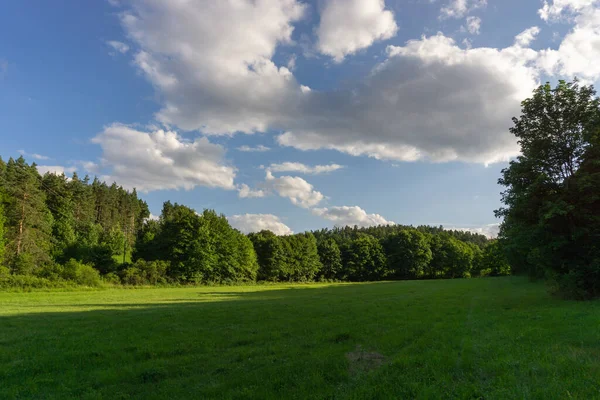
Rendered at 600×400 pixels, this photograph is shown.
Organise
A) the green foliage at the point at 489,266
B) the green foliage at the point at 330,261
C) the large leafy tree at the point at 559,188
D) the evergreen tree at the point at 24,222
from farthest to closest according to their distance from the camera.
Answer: the green foliage at the point at 489,266
the green foliage at the point at 330,261
the evergreen tree at the point at 24,222
the large leafy tree at the point at 559,188

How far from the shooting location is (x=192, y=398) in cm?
802

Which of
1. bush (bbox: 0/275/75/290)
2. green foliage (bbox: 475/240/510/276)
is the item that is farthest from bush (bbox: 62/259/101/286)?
green foliage (bbox: 475/240/510/276)

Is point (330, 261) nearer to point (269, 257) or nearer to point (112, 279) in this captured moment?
point (269, 257)

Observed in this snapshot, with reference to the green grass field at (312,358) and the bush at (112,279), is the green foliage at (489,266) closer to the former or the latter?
the bush at (112,279)

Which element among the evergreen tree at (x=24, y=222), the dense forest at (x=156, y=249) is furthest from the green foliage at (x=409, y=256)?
the evergreen tree at (x=24, y=222)

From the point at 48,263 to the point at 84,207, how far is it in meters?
42.5

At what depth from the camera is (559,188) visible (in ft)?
84.3

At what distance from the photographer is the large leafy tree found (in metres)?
23.9

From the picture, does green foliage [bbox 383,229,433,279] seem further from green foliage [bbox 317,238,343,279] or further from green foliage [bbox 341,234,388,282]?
green foliage [bbox 317,238,343,279]

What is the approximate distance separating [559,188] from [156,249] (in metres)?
77.1

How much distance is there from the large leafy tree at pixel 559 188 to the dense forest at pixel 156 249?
30.1m

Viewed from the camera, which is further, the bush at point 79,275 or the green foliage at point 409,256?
the green foliage at point 409,256

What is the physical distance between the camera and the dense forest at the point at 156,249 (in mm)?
56812

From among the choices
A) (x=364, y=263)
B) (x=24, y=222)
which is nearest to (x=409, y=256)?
(x=364, y=263)
